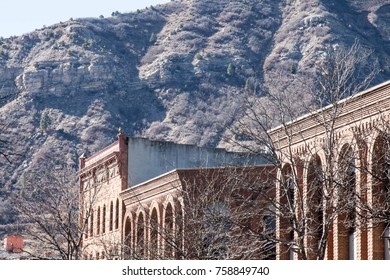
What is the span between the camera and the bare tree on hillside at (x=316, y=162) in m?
26.5

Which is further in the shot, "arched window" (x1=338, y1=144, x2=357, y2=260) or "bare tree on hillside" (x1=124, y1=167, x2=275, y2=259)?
"bare tree on hillside" (x1=124, y1=167, x2=275, y2=259)

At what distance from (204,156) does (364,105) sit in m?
26.8

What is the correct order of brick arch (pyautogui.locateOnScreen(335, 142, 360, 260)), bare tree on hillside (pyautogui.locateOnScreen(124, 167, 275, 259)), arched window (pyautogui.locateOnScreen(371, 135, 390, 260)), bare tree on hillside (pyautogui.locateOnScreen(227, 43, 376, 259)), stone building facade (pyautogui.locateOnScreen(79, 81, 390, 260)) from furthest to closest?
bare tree on hillside (pyautogui.locateOnScreen(124, 167, 275, 259)) < brick arch (pyautogui.locateOnScreen(335, 142, 360, 260)) < arched window (pyautogui.locateOnScreen(371, 135, 390, 260)) < stone building facade (pyautogui.locateOnScreen(79, 81, 390, 260)) < bare tree on hillside (pyautogui.locateOnScreen(227, 43, 376, 259))

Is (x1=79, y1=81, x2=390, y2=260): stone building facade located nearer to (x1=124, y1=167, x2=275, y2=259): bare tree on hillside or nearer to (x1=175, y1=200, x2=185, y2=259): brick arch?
(x1=175, y1=200, x2=185, y2=259): brick arch

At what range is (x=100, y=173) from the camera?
62.9m

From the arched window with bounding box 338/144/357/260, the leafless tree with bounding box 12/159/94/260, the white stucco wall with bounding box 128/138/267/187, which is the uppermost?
the white stucco wall with bounding box 128/138/267/187

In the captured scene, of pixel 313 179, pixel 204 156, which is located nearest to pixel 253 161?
pixel 204 156

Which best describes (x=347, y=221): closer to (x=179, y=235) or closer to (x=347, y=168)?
(x=347, y=168)

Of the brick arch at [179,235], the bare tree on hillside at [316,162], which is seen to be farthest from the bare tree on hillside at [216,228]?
the bare tree on hillside at [316,162]

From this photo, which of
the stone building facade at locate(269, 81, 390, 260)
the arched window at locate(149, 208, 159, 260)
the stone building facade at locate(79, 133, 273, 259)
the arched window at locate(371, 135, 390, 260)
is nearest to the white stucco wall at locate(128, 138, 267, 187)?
the stone building facade at locate(79, 133, 273, 259)

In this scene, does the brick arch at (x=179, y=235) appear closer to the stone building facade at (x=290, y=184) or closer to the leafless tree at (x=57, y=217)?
the stone building facade at (x=290, y=184)

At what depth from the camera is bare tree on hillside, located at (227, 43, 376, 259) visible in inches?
1045

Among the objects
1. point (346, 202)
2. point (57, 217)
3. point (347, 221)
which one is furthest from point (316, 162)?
point (57, 217)

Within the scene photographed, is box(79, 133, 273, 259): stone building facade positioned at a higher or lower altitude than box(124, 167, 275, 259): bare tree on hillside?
higher
